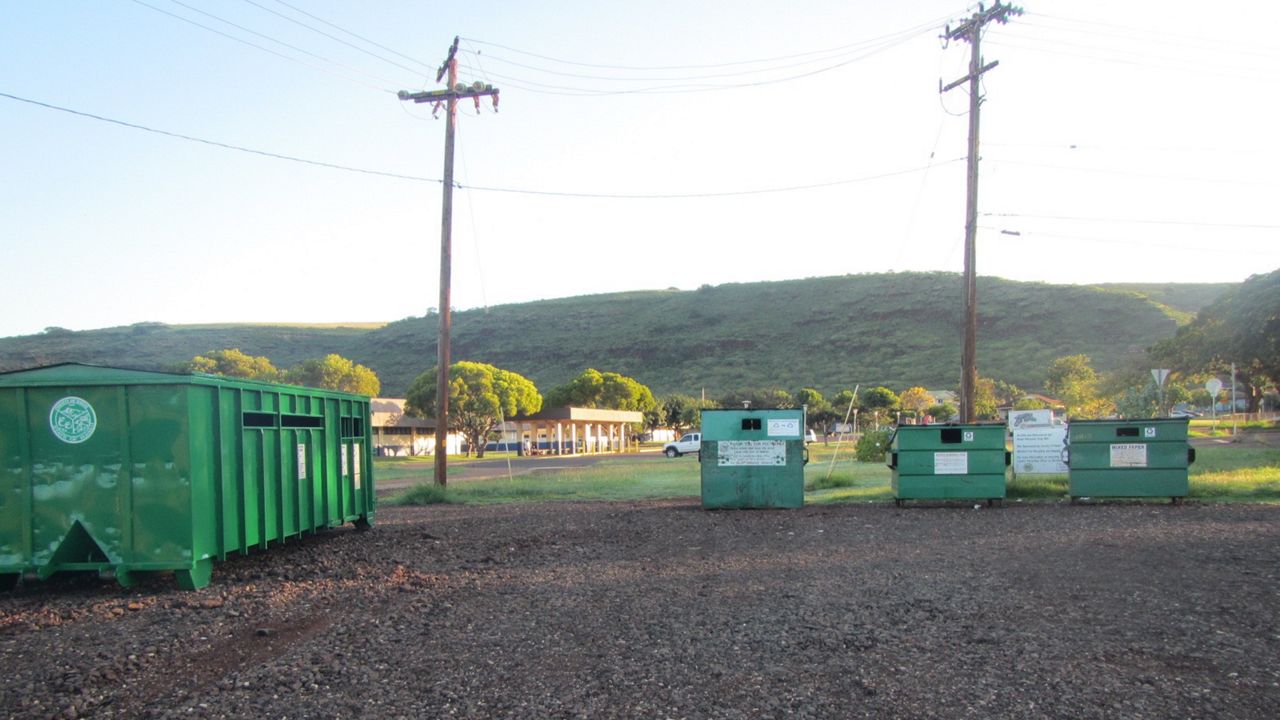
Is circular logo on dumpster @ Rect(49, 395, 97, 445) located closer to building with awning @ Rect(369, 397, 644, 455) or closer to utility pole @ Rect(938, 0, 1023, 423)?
utility pole @ Rect(938, 0, 1023, 423)

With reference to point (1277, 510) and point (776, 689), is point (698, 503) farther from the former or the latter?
point (776, 689)

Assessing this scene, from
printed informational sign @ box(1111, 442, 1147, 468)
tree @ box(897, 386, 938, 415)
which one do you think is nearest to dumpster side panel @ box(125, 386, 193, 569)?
printed informational sign @ box(1111, 442, 1147, 468)

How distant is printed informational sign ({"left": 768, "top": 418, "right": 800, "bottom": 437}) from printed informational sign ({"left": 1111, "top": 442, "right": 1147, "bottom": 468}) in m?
5.42

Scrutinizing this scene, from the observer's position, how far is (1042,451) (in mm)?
18531

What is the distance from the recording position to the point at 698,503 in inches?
688

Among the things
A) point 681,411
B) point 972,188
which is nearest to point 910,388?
point 681,411

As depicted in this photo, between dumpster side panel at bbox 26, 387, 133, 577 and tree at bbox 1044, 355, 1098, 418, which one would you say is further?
tree at bbox 1044, 355, 1098, 418

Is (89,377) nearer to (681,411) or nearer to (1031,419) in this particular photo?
(1031,419)

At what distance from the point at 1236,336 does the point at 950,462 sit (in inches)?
666

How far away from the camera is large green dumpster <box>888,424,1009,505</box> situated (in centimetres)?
1559

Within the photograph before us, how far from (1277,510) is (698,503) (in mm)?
9375

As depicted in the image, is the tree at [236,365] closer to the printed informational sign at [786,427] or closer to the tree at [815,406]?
the tree at [815,406]

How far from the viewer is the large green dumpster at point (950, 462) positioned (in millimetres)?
15594

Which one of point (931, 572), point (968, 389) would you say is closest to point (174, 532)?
point (931, 572)
